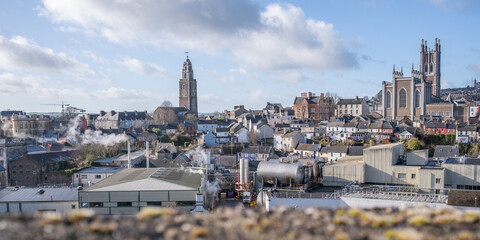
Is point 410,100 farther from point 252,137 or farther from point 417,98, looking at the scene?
point 252,137

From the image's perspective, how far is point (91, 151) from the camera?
41.2 m

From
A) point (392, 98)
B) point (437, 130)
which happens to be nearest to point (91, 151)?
point (437, 130)

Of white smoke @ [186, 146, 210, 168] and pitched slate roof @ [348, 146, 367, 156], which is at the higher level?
pitched slate roof @ [348, 146, 367, 156]

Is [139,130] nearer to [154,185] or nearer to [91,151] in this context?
[91,151]

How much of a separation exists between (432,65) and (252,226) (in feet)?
291

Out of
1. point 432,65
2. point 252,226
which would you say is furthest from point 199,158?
point 432,65

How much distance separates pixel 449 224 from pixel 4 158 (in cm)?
3680

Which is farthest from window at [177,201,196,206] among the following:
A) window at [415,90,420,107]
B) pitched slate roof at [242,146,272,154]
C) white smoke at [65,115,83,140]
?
window at [415,90,420,107]

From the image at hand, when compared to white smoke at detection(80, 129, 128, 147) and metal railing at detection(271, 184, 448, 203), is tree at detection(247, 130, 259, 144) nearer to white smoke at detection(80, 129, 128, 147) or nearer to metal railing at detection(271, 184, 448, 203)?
white smoke at detection(80, 129, 128, 147)

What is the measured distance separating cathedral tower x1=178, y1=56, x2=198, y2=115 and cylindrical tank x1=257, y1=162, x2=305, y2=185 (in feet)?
229

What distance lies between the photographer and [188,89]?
91.9 m

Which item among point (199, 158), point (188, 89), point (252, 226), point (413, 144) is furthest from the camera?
point (188, 89)

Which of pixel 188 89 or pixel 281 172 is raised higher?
pixel 188 89

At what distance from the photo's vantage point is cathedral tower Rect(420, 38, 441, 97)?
81.5 m
